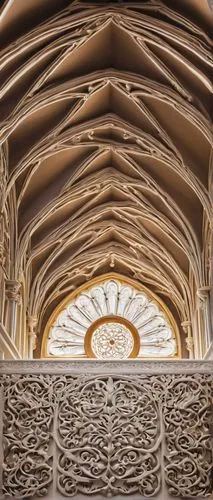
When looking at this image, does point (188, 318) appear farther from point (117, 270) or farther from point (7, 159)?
point (7, 159)

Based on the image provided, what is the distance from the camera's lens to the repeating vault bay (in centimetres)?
1173

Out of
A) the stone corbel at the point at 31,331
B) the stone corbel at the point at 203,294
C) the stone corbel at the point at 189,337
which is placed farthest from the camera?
the stone corbel at the point at 189,337

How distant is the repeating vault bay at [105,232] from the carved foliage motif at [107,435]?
0.06ft

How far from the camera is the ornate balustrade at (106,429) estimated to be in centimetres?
1156

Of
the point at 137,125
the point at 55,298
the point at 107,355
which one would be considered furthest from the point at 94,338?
the point at 137,125

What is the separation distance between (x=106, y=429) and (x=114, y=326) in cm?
711

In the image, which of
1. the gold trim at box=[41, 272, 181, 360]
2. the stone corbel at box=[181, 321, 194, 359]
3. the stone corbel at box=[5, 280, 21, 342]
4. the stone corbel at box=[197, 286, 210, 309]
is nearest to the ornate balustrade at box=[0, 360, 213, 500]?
the stone corbel at box=[5, 280, 21, 342]

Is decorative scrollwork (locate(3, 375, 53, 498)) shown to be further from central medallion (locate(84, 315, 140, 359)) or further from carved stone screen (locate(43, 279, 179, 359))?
carved stone screen (locate(43, 279, 179, 359))

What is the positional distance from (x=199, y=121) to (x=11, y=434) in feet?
18.0

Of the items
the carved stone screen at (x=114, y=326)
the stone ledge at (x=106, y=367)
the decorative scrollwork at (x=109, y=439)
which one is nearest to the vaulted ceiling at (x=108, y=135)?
the carved stone screen at (x=114, y=326)

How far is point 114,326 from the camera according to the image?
18969mm

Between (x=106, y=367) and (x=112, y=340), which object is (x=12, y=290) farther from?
(x=112, y=340)

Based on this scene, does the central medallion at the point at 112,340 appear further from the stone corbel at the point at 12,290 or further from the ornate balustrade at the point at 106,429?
the ornate balustrade at the point at 106,429

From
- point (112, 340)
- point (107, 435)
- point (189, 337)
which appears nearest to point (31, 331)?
point (112, 340)
